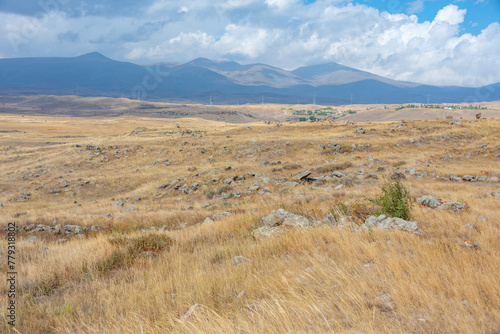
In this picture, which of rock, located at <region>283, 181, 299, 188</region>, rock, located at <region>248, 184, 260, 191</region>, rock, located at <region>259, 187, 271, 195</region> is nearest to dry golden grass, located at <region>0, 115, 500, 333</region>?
rock, located at <region>259, 187, 271, 195</region>

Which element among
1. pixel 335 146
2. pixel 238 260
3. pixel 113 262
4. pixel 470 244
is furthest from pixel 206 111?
pixel 470 244

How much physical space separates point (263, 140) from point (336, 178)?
52.2 feet

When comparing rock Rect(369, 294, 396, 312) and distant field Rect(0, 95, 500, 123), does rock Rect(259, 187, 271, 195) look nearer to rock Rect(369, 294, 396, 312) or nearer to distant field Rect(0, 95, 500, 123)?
rock Rect(369, 294, 396, 312)

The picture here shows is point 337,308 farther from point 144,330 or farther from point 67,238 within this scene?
point 67,238

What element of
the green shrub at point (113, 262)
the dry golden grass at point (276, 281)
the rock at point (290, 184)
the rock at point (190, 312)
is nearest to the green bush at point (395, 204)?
the dry golden grass at point (276, 281)

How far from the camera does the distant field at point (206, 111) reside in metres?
78.1

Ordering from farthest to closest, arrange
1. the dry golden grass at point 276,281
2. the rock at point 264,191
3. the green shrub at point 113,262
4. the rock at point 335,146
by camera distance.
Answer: the rock at point 335,146 < the rock at point 264,191 < the green shrub at point 113,262 < the dry golden grass at point 276,281

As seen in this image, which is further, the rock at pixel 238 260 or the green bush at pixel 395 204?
the green bush at pixel 395 204

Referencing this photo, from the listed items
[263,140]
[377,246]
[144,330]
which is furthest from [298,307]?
[263,140]

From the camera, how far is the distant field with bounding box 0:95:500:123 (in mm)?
78062

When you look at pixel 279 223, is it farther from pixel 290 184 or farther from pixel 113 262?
pixel 290 184

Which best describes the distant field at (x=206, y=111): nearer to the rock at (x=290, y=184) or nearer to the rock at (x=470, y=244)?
the rock at (x=290, y=184)

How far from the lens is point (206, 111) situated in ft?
426

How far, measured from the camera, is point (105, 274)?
495cm
